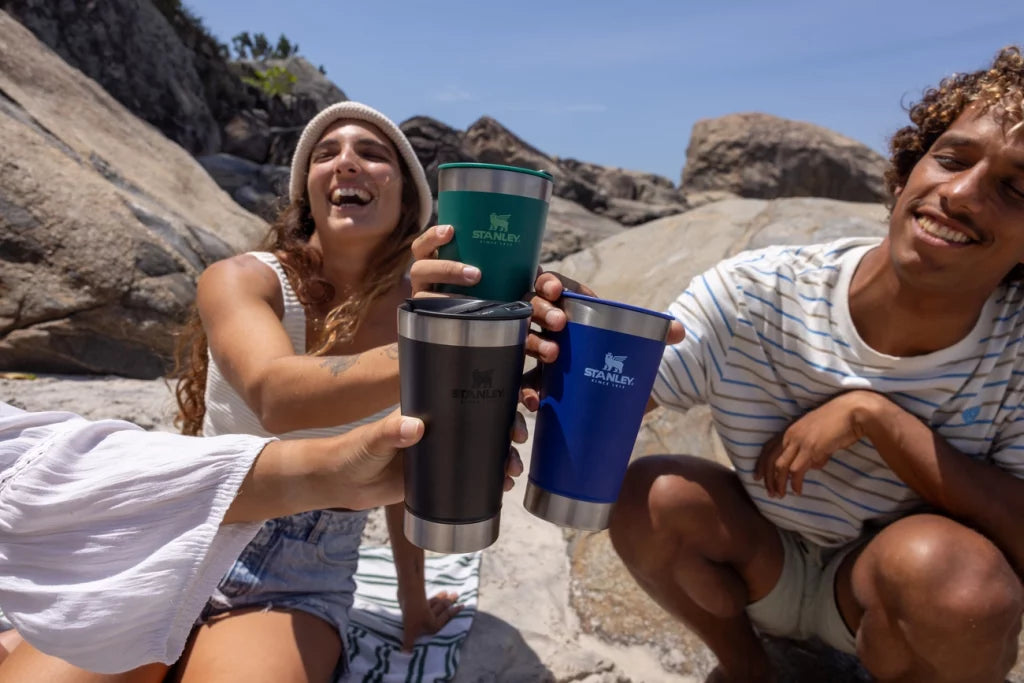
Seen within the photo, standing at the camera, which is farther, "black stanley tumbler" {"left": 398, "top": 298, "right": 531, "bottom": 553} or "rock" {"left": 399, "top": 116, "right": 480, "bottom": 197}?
"rock" {"left": 399, "top": 116, "right": 480, "bottom": 197}

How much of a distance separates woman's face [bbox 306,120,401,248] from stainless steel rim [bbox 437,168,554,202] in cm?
96

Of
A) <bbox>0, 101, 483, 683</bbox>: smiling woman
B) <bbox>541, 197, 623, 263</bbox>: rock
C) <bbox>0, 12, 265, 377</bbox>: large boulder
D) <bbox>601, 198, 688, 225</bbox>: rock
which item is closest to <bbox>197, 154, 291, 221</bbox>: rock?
<bbox>541, 197, 623, 263</bbox>: rock

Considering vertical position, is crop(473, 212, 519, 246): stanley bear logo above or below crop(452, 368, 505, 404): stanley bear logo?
above

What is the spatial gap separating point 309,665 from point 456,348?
1206mm

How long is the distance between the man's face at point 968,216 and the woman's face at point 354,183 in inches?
58.7

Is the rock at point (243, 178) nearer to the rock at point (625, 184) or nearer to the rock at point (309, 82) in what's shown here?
the rock at point (625, 184)

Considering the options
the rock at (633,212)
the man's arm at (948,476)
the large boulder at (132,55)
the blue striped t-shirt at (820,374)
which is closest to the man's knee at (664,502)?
the blue striped t-shirt at (820,374)

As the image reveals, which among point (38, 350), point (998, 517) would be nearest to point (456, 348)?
point (998, 517)

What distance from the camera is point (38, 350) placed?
4031mm

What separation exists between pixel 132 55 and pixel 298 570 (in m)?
12.9

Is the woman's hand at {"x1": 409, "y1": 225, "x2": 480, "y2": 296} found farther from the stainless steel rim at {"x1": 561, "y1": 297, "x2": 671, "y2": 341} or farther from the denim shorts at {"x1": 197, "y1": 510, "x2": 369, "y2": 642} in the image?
the denim shorts at {"x1": 197, "y1": 510, "x2": 369, "y2": 642}

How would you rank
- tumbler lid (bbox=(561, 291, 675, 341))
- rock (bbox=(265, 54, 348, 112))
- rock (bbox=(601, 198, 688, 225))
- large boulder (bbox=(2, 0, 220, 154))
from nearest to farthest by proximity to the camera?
tumbler lid (bbox=(561, 291, 675, 341))
large boulder (bbox=(2, 0, 220, 154))
rock (bbox=(601, 198, 688, 225))
rock (bbox=(265, 54, 348, 112))

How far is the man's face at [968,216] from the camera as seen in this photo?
183cm

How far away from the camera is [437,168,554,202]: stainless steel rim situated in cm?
133
